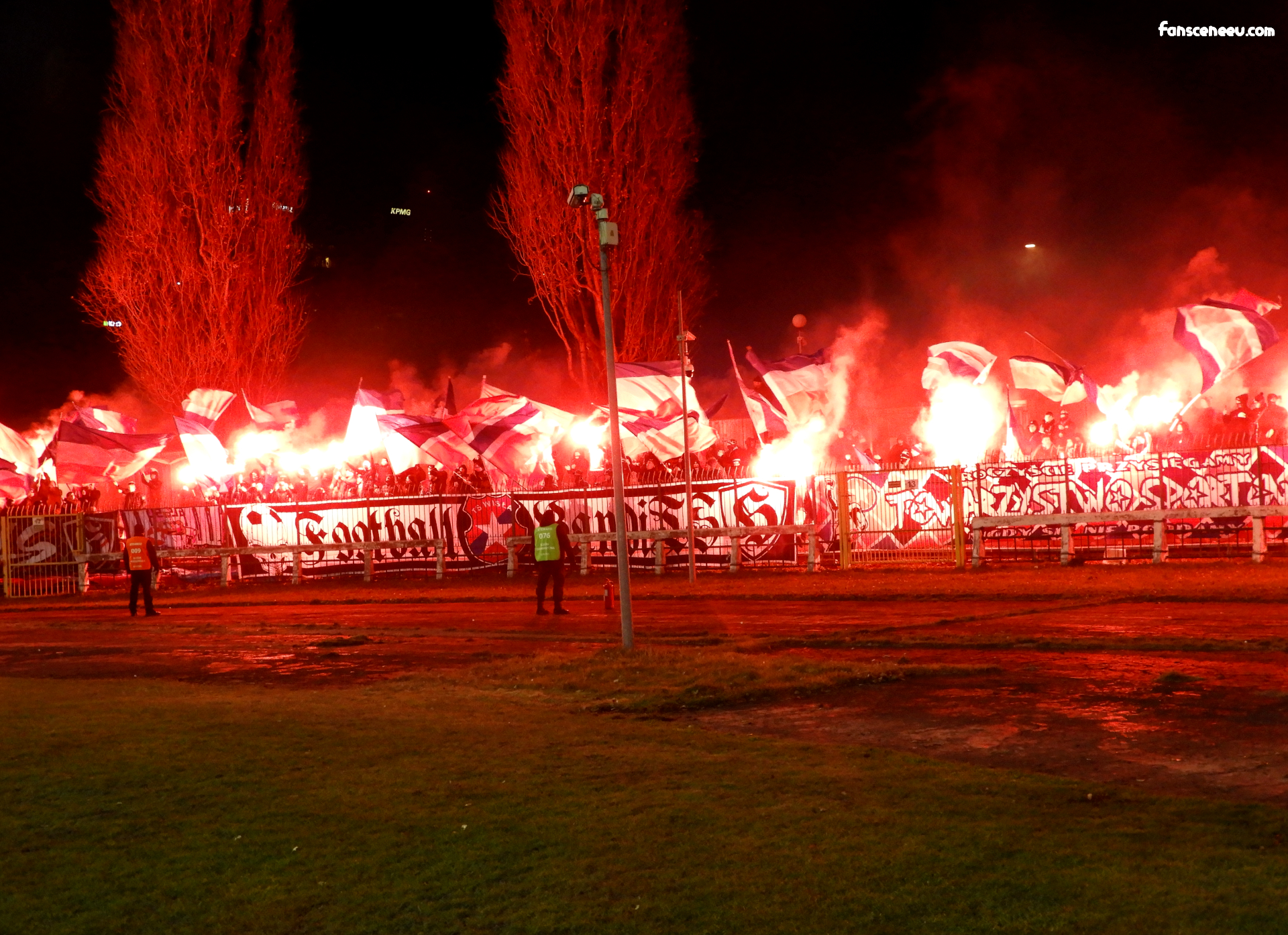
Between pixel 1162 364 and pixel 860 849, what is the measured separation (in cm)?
3556

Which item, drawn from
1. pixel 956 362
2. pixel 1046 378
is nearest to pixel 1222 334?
pixel 1046 378

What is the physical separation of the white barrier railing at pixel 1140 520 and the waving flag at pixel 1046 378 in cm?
574

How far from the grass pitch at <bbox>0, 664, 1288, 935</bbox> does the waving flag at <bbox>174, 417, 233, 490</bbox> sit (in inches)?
1031

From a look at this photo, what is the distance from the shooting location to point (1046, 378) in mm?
28766

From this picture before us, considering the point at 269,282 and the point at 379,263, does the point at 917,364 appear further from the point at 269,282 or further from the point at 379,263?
the point at 379,263

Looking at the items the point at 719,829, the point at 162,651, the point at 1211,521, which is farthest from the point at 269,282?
the point at 719,829

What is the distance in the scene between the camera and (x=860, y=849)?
237 inches

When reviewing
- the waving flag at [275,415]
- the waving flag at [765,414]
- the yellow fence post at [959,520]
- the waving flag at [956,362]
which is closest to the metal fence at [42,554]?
the waving flag at [275,415]

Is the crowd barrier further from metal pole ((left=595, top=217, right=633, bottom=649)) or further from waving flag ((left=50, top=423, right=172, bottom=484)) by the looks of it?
metal pole ((left=595, top=217, right=633, bottom=649))

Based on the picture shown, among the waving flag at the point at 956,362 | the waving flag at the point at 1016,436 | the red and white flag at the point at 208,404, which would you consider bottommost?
the waving flag at the point at 1016,436

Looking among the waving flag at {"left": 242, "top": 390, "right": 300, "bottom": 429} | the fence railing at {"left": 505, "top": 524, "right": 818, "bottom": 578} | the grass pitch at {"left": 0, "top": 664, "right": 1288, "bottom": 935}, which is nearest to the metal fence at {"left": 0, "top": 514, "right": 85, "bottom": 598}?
the waving flag at {"left": 242, "top": 390, "right": 300, "bottom": 429}

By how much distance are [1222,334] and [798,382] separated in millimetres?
9166

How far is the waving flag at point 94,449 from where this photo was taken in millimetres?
33688

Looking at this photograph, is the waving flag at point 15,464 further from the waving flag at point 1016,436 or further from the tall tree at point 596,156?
the waving flag at point 1016,436
